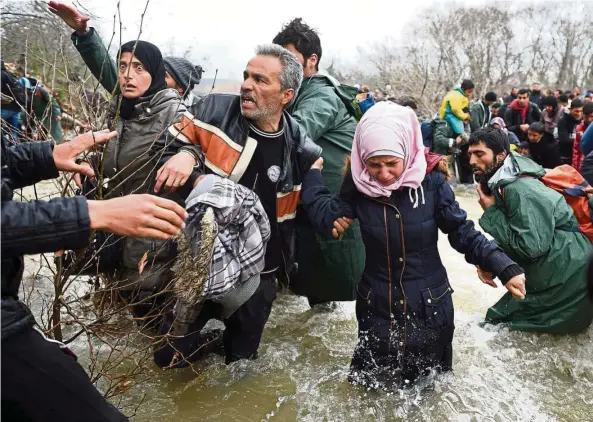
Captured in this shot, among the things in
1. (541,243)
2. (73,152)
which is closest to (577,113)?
(541,243)

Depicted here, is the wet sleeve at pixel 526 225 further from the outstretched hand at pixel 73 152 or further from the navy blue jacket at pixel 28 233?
the navy blue jacket at pixel 28 233

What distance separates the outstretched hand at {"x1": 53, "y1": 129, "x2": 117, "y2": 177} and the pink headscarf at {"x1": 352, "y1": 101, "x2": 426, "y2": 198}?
1.20 m

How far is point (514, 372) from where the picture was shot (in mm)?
3336

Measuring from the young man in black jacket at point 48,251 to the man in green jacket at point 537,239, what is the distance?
2547mm

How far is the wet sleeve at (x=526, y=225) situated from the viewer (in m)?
3.26

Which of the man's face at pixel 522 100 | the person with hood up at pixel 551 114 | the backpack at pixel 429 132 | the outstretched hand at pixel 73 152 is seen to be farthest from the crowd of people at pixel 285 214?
the man's face at pixel 522 100

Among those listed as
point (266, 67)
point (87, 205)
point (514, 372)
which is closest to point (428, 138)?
point (514, 372)

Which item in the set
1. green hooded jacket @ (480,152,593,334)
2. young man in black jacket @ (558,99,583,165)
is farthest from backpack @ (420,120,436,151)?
green hooded jacket @ (480,152,593,334)

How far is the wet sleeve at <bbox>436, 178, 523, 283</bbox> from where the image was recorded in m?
2.55

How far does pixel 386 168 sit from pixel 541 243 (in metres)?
1.40

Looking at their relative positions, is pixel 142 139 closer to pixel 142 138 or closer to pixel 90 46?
pixel 142 138

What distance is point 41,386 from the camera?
147cm

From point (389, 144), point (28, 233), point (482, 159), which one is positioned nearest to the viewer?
point (28, 233)

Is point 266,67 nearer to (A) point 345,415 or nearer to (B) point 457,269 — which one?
(A) point 345,415
